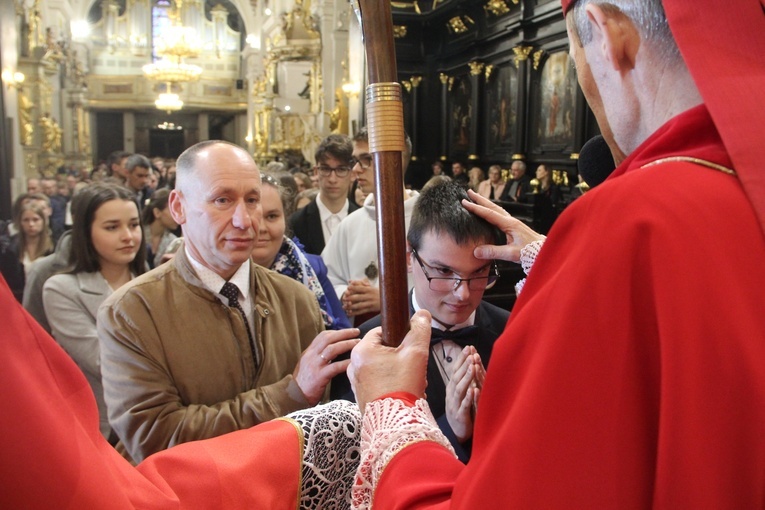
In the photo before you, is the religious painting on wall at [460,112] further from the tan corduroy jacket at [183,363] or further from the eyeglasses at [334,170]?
the tan corduroy jacket at [183,363]

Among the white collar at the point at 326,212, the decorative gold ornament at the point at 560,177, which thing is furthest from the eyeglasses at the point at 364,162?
the decorative gold ornament at the point at 560,177

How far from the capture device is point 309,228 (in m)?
4.73

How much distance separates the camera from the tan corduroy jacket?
1891 millimetres

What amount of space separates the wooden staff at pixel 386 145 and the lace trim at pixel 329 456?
0.28 meters

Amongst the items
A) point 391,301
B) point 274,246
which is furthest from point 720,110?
point 274,246

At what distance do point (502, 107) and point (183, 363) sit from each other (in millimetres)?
11906

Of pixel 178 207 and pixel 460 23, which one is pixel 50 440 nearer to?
pixel 178 207

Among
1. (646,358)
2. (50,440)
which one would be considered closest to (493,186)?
(646,358)

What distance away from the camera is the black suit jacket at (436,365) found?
2.04m

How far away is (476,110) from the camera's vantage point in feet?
45.6

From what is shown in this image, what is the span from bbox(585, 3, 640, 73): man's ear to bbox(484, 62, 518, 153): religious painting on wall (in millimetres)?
11595

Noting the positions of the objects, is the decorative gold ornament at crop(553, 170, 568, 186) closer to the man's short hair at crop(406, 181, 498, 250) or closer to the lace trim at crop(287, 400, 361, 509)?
the man's short hair at crop(406, 181, 498, 250)

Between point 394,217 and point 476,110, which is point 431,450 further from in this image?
point 476,110

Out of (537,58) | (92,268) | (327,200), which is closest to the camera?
(92,268)
